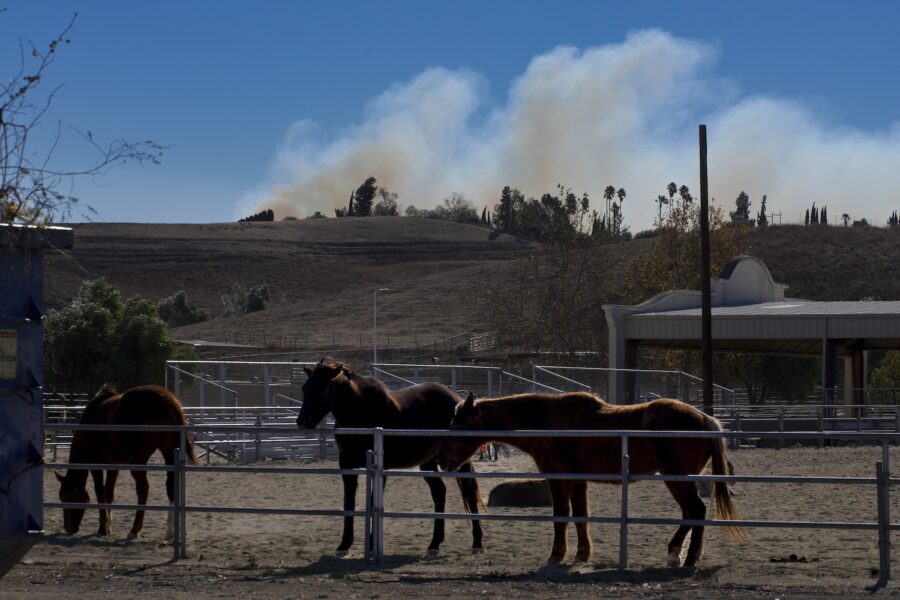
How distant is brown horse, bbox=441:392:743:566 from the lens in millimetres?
9023

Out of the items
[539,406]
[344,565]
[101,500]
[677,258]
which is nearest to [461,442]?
[539,406]

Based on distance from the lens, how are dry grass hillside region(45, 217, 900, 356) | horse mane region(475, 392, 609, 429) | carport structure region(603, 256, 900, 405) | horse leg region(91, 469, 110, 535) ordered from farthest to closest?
dry grass hillside region(45, 217, 900, 356), carport structure region(603, 256, 900, 405), horse leg region(91, 469, 110, 535), horse mane region(475, 392, 609, 429)

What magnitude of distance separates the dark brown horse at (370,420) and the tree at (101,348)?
37608mm

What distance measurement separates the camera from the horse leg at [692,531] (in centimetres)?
895

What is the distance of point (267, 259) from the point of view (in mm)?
119000

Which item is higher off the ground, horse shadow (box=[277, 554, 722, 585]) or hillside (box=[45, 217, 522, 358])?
hillside (box=[45, 217, 522, 358])

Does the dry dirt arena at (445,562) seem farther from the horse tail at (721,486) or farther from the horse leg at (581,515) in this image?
the horse tail at (721,486)

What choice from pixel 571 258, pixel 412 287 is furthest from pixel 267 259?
pixel 571 258

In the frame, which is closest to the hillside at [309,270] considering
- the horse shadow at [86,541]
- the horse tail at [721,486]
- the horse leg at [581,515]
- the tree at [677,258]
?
the tree at [677,258]

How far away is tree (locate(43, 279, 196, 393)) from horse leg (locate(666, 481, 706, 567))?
40.0 meters

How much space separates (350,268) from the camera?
119188 millimetres

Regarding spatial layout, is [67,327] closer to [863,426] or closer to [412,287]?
[863,426]

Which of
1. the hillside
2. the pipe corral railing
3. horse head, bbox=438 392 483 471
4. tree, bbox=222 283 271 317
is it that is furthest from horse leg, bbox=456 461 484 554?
tree, bbox=222 283 271 317

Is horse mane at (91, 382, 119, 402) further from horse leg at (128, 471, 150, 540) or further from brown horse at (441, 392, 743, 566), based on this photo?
brown horse at (441, 392, 743, 566)
